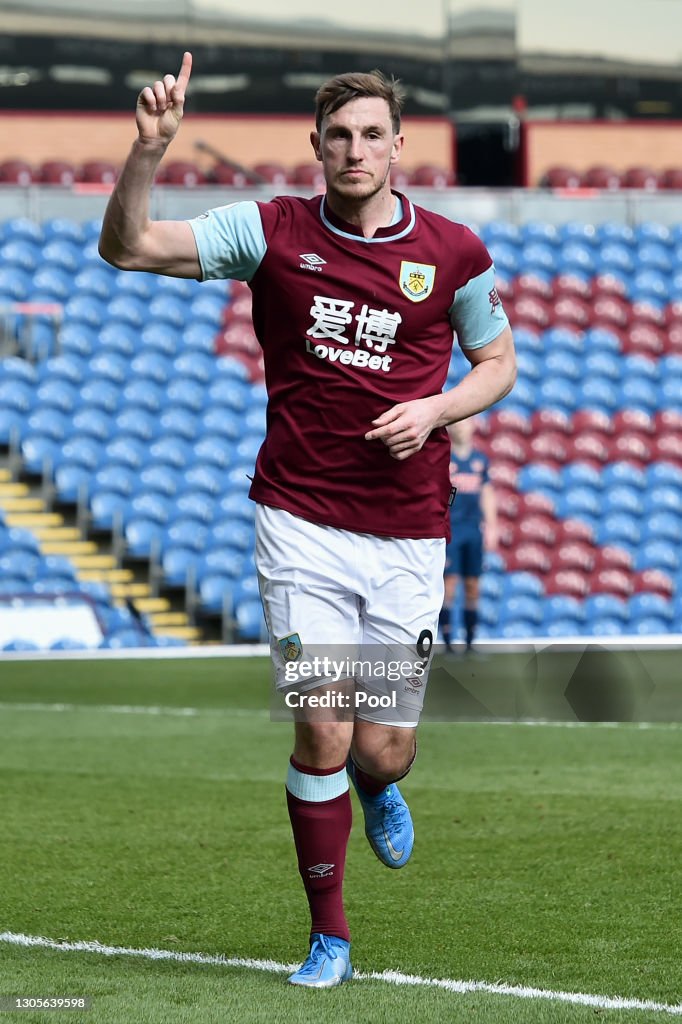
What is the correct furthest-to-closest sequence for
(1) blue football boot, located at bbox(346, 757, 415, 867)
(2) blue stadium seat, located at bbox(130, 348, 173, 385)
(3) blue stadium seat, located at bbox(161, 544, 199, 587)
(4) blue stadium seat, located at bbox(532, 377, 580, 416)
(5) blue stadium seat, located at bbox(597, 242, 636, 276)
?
(5) blue stadium seat, located at bbox(597, 242, 636, 276) → (4) blue stadium seat, located at bbox(532, 377, 580, 416) → (2) blue stadium seat, located at bbox(130, 348, 173, 385) → (3) blue stadium seat, located at bbox(161, 544, 199, 587) → (1) blue football boot, located at bbox(346, 757, 415, 867)

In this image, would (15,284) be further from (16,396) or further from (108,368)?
(16,396)

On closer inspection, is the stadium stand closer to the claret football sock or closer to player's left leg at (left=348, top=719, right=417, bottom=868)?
player's left leg at (left=348, top=719, right=417, bottom=868)

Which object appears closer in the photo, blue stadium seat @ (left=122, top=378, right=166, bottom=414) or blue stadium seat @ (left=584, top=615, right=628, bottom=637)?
blue stadium seat @ (left=584, top=615, right=628, bottom=637)

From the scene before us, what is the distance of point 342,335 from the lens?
3.84 meters

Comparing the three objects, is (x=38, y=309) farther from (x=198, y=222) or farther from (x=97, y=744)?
(x=198, y=222)

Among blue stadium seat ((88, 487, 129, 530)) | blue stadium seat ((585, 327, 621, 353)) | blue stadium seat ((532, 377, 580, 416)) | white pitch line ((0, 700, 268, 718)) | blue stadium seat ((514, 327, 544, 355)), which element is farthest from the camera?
blue stadium seat ((585, 327, 621, 353))

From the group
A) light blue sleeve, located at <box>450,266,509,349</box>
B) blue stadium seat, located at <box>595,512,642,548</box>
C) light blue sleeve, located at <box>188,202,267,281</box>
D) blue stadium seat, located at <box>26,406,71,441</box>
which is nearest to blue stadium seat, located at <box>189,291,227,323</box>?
blue stadium seat, located at <box>26,406,71,441</box>

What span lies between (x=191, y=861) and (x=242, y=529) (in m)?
9.78

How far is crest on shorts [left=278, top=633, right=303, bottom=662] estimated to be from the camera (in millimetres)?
3791

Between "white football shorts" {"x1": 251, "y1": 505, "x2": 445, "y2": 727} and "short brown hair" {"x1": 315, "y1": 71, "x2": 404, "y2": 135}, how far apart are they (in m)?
0.98

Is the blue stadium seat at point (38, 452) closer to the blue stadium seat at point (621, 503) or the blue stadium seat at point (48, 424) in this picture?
the blue stadium seat at point (48, 424)

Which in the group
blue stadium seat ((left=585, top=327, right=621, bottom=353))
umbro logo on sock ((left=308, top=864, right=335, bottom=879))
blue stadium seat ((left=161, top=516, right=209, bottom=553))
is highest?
umbro logo on sock ((left=308, top=864, right=335, bottom=879))

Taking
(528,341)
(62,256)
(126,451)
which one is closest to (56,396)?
(126,451)

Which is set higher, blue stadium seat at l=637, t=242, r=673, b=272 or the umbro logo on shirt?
the umbro logo on shirt
